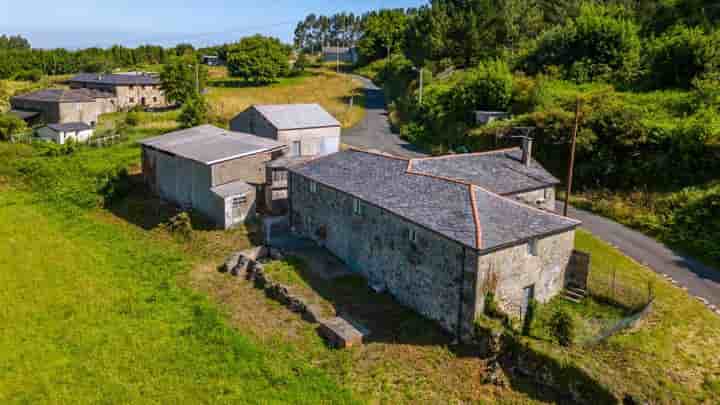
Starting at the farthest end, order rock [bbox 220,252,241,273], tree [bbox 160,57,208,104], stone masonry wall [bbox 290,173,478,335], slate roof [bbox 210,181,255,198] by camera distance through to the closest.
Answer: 1. tree [bbox 160,57,208,104]
2. slate roof [bbox 210,181,255,198]
3. rock [bbox 220,252,241,273]
4. stone masonry wall [bbox 290,173,478,335]

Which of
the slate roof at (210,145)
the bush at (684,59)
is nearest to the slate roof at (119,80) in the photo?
the slate roof at (210,145)

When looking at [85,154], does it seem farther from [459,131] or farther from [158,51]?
[158,51]

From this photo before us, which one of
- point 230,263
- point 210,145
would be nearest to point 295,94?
point 210,145

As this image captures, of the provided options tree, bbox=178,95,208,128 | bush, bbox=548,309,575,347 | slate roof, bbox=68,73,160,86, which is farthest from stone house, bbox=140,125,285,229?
slate roof, bbox=68,73,160,86

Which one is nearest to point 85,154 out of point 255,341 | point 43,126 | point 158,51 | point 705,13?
point 43,126

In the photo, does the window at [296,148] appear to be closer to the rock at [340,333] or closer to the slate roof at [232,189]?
the slate roof at [232,189]

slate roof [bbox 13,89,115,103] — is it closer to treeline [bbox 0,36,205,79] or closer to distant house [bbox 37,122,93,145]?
distant house [bbox 37,122,93,145]
